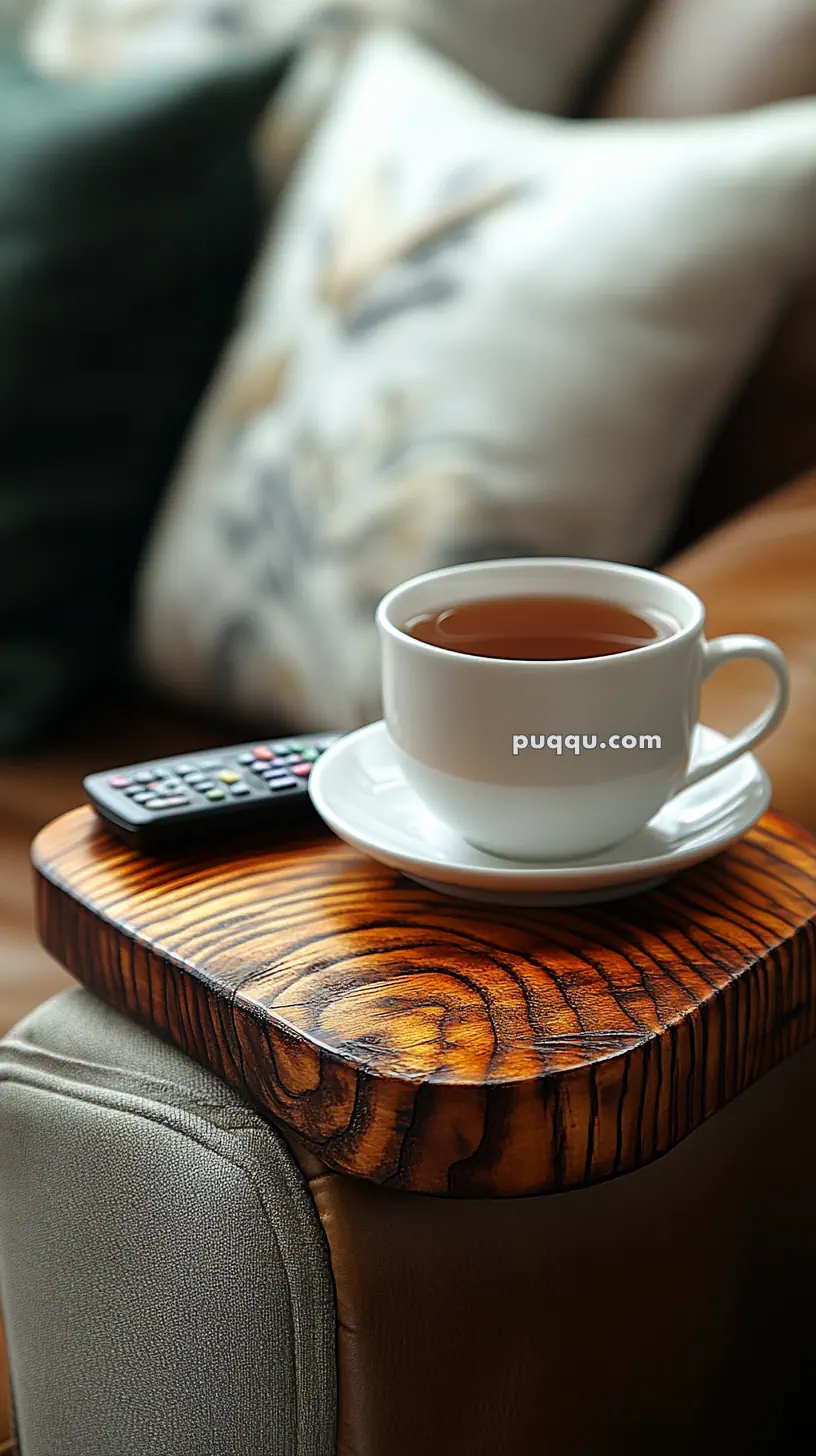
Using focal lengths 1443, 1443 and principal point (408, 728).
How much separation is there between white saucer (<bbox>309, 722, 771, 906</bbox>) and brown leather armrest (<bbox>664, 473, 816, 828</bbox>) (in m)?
0.03

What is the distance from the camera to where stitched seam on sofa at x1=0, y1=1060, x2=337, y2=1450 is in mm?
465

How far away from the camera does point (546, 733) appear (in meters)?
0.50

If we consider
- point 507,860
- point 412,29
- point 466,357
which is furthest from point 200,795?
point 412,29

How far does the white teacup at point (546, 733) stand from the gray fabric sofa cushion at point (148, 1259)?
136 millimetres

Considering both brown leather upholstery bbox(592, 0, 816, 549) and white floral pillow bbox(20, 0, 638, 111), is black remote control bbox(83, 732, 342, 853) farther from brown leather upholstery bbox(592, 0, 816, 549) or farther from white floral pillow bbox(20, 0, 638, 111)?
white floral pillow bbox(20, 0, 638, 111)

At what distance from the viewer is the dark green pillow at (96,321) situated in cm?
98

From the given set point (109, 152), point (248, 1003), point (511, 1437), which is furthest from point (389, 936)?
point (109, 152)

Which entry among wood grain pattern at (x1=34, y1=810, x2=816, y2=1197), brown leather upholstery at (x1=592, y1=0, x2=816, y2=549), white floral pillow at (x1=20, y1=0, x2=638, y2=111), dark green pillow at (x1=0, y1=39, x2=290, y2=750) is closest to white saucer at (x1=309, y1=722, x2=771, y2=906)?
wood grain pattern at (x1=34, y1=810, x2=816, y2=1197)

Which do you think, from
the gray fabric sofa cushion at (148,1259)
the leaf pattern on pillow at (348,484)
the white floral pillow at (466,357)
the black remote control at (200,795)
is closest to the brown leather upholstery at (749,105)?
the white floral pillow at (466,357)

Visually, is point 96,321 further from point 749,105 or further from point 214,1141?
point 214,1141

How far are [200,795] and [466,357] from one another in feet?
1.20

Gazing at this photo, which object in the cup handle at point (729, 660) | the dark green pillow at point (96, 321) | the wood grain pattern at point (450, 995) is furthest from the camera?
the dark green pillow at point (96, 321)

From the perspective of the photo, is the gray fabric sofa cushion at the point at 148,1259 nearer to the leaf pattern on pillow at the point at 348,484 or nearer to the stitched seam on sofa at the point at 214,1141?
the stitched seam on sofa at the point at 214,1141

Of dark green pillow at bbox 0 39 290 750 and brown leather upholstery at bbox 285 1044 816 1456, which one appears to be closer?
brown leather upholstery at bbox 285 1044 816 1456
